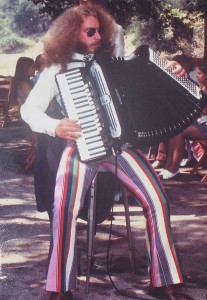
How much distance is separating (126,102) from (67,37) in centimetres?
63

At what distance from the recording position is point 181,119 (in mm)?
3244

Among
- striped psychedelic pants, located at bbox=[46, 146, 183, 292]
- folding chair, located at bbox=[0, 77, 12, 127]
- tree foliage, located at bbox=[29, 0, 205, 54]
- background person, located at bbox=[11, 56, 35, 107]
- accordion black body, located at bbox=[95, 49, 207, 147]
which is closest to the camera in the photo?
striped psychedelic pants, located at bbox=[46, 146, 183, 292]

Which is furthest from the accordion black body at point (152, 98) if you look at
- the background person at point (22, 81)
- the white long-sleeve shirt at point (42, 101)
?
the background person at point (22, 81)

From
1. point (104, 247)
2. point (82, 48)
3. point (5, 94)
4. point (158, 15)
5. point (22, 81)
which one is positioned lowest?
point (5, 94)

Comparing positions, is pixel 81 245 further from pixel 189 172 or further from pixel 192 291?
pixel 189 172

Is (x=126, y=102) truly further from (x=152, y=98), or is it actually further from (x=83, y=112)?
(x=83, y=112)

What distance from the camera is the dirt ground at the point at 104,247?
11.0ft

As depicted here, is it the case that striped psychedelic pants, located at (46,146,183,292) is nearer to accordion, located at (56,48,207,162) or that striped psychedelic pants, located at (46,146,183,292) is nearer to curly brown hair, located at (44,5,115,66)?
accordion, located at (56,48,207,162)

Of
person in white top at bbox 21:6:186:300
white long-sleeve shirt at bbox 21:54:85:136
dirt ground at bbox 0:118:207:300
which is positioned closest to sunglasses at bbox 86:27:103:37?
person in white top at bbox 21:6:186:300

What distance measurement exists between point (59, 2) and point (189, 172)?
12417 mm

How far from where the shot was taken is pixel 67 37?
135 inches

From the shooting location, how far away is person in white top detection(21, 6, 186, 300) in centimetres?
306

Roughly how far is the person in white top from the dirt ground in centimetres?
25

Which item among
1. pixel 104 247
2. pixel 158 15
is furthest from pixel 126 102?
pixel 158 15
